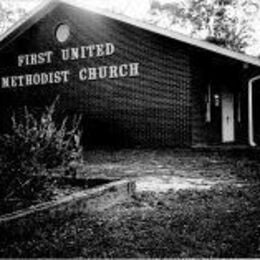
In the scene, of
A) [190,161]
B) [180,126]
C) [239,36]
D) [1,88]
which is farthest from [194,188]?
[239,36]

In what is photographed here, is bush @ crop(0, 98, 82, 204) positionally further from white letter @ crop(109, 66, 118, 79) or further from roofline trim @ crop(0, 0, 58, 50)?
roofline trim @ crop(0, 0, 58, 50)

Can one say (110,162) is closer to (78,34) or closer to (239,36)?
(78,34)

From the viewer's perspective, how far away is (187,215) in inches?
243

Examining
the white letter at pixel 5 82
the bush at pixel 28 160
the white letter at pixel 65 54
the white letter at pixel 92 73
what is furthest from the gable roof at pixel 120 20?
the bush at pixel 28 160

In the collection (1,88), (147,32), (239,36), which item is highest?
(239,36)

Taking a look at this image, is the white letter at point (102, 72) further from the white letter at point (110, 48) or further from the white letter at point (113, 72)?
the white letter at point (110, 48)

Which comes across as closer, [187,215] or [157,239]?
[157,239]

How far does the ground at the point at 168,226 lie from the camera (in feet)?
15.7

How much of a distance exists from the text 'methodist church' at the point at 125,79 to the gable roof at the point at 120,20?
0.11 feet

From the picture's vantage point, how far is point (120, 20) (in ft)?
53.9

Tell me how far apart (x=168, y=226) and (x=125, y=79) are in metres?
11.5

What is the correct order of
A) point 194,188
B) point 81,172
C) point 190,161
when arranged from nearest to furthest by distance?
point 194,188
point 81,172
point 190,161

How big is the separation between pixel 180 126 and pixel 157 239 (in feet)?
34.9

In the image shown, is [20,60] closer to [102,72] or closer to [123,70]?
[102,72]
